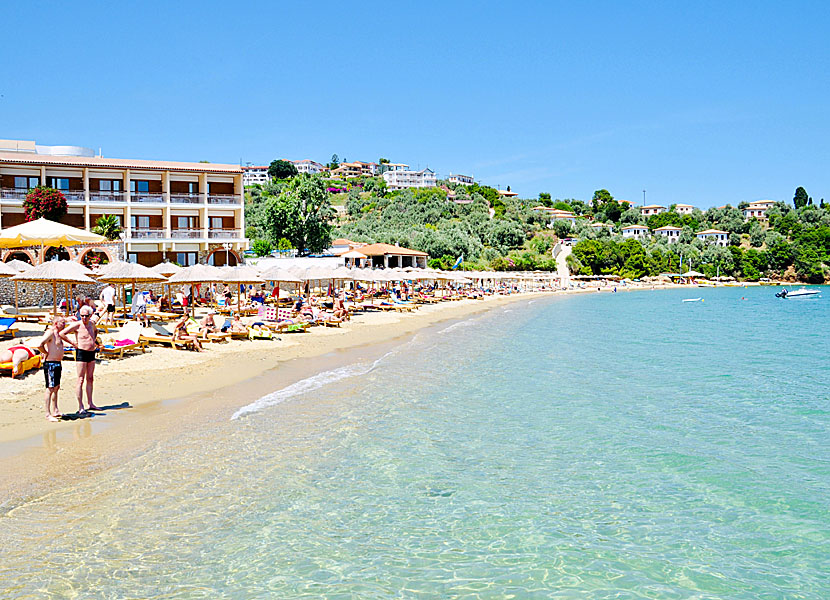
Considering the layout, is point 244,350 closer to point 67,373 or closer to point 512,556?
point 67,373

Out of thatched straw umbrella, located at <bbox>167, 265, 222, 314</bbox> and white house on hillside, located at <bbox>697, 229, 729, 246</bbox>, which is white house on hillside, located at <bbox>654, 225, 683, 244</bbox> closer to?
white house on hillside, located at <bbox>697, 229, 729, 246</bbox>

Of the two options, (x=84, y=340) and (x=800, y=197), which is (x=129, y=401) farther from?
(x=800, y=197)

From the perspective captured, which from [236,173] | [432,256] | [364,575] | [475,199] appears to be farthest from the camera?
[475,199]

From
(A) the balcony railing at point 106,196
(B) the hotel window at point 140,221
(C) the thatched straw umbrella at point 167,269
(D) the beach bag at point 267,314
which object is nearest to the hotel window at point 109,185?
(A) the balcony railing at point 106,196

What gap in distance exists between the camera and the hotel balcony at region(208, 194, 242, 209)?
4219 centimetres

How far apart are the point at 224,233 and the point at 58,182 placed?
397 inches

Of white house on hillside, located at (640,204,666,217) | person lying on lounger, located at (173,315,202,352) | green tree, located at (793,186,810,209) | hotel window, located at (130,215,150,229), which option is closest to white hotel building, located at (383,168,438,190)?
white house on hillside, located at (640,204,666,217)

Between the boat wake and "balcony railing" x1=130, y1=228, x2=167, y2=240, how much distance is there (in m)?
26.0

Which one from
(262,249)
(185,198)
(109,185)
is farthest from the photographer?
(262,249)

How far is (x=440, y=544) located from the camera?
6.47 metres

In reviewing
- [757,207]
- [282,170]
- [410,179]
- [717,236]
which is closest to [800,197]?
[757,207]

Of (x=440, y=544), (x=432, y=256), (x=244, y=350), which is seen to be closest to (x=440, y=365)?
(x=244, y=350)

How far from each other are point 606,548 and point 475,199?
401ft

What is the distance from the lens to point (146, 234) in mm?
39094
